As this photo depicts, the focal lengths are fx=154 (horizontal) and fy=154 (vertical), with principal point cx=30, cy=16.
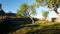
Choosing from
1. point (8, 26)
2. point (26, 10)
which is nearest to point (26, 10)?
point (26, 10)

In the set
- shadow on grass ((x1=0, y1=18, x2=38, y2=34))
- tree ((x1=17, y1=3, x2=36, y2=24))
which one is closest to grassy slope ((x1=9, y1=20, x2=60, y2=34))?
shadow on grass ((x1=0, y1=18, x2=38, y2=34))

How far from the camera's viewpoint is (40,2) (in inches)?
1305

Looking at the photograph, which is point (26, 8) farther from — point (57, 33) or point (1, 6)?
point (57, 33)

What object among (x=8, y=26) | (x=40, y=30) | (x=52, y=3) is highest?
(x=52, y=3)

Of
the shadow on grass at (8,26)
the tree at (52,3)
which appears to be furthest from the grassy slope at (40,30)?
the tree at (52,3)

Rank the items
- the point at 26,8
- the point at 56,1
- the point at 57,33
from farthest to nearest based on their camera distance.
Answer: the point at 26,8 → the point at 56,1 → the point at 57,33

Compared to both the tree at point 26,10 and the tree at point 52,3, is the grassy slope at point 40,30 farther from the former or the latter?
the tree at point 26,10

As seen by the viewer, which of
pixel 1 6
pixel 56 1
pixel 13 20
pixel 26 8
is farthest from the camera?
pixel 26 8

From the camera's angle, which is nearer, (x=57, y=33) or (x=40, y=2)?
(x=57, y=33)

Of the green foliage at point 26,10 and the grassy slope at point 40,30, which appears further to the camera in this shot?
the green foliage at point 26,10

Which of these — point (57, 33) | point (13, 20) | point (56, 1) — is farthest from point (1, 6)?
point (57, 33)

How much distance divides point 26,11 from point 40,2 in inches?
1171

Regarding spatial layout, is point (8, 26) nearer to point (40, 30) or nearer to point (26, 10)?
point (40, 30)

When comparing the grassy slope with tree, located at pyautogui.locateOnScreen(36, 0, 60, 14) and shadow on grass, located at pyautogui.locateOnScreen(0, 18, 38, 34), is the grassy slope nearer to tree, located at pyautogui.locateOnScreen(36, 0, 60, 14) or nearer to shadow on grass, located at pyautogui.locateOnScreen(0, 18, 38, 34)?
shadow on grass, located at pyautogui.locateOnScreen(0, 18, 38, 34)
